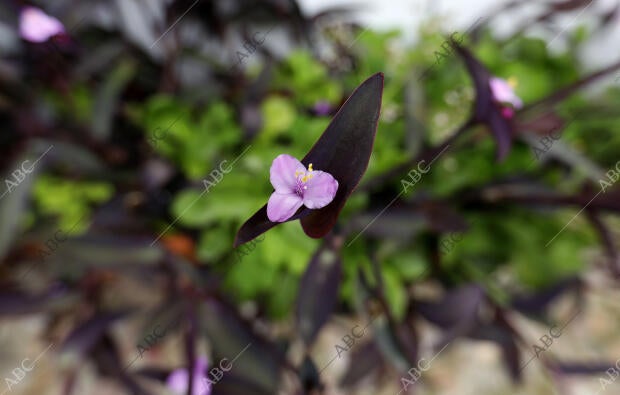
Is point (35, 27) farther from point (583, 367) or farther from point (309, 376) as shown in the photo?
point (583, 367)

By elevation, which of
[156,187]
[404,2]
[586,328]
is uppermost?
[156,187]

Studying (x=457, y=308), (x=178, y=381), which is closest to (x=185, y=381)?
(x=178, y=381)

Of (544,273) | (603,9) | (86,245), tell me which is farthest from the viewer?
(603,9)

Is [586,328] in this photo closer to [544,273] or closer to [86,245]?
[544,273]

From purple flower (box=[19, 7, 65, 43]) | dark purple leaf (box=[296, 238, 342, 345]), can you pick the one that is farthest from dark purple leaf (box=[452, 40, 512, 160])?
purple flower (box=[19, 7, 65, 43])

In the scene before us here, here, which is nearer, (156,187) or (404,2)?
(156,187)

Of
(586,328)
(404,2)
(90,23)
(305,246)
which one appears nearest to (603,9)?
(404,2)

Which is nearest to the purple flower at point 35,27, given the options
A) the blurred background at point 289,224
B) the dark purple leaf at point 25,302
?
the blurred background at point 289,224
